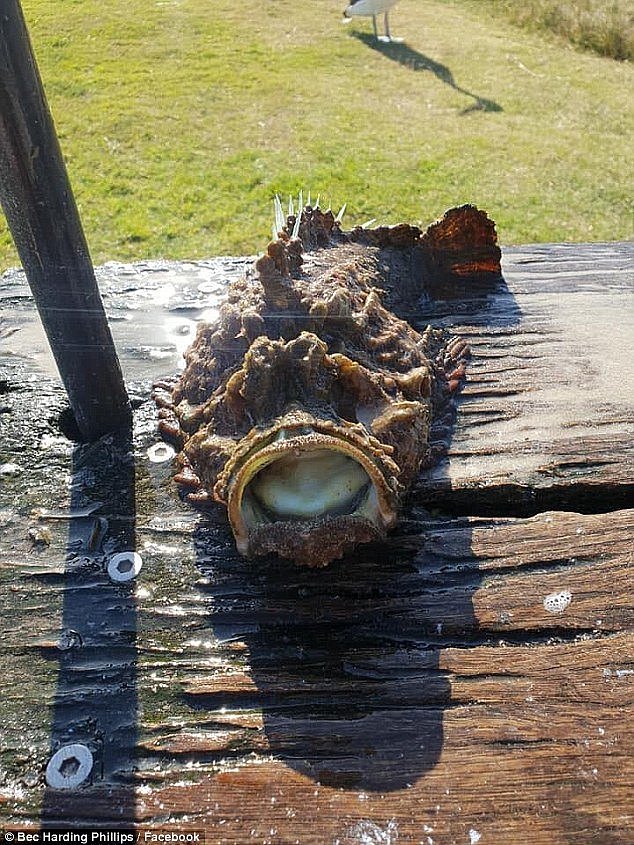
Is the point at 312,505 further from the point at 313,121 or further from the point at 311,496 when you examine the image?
the point at 313,121

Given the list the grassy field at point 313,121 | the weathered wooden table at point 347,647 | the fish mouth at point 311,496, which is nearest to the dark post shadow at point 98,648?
the weathered wooden table at point 347,647

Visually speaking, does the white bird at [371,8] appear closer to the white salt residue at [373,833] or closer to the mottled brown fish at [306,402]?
the mottled brown fish at [306,402]

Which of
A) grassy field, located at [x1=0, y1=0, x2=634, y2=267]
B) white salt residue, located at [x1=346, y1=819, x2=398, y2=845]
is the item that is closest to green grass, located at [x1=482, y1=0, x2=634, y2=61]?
grassy field, located at [x1=0, y1=0, x2=634, y2=267]

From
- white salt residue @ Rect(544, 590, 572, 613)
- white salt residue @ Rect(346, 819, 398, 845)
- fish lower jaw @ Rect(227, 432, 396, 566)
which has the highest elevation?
fish lower jaw @ Rect(227, 432, 396, 566)

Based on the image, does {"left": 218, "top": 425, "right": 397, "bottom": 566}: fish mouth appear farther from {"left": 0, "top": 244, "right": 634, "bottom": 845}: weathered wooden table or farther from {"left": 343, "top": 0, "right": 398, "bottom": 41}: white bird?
{"left": 343, "top": 0, "right": 398, "bottom": 41}: white bird

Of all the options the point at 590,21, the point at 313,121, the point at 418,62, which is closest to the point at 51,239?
the point at 313,121

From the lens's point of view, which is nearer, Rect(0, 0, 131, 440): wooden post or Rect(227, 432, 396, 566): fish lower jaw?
Rect(227, 432, 396, 566): fish lower jaw

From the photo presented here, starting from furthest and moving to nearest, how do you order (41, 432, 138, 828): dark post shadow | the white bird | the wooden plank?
the white bird
the wooden plank
(41, 432, 138, 828): dark post shadow
